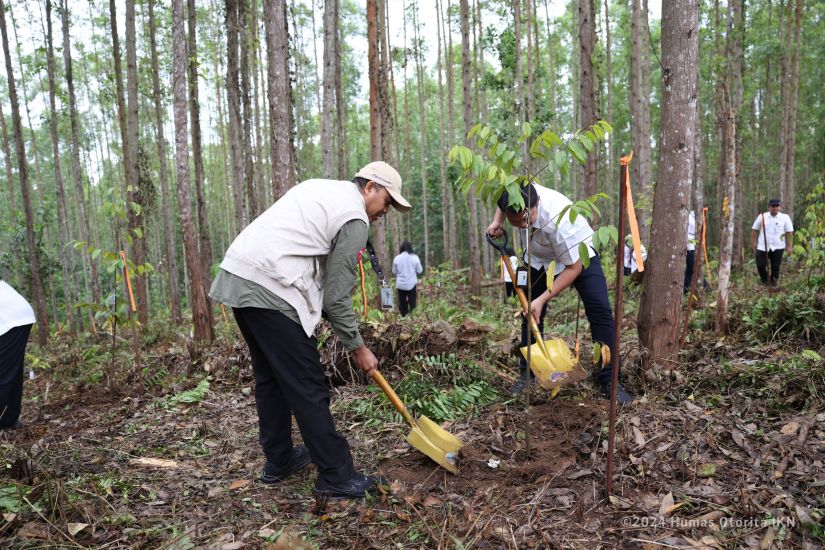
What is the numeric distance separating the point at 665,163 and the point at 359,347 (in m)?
2.55

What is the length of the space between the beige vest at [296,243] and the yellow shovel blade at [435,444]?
84 centimetres

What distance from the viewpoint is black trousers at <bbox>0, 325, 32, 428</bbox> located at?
3.67 m

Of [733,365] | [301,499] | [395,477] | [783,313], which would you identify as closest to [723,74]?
[783,313]

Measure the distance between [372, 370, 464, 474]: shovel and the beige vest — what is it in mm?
572

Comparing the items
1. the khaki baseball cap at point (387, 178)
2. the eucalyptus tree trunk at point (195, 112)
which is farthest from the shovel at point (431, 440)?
the eucalyptus tree trunk at point (195, 112)

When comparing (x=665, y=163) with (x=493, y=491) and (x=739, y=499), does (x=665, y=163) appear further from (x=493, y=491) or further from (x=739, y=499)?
(x=493, y=491)

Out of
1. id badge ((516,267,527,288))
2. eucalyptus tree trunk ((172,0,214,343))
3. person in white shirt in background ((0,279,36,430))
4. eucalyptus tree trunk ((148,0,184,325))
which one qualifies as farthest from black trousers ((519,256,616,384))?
eucalyptus tree trunk ((148,0,184,325))

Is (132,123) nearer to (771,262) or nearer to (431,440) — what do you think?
(431,440)

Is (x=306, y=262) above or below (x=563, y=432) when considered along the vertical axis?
above

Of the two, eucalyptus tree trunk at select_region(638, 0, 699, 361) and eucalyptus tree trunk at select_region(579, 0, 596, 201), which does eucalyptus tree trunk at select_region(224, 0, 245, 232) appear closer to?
eucalyptus tree trunk at select_region(579, 0, 596, 201)

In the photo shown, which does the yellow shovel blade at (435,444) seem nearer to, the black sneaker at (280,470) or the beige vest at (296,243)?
the black sneaker at (280,470)

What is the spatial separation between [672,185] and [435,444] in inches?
96.7

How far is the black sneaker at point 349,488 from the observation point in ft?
8.60

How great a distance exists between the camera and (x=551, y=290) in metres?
3.13
